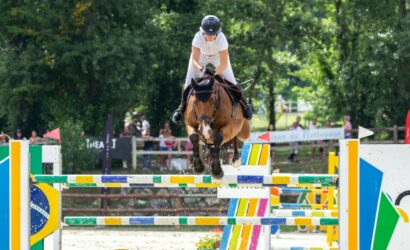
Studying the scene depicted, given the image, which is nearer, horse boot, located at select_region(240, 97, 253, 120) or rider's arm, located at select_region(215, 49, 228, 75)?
rider's arm, located at select_region(215, 49, 228, 75)

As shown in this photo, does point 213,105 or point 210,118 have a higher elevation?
point 213,105

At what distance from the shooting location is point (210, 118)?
8.07 meters

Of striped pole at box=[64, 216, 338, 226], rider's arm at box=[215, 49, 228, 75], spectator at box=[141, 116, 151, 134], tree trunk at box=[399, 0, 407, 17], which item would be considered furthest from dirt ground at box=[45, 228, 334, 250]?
tree trunk at box=[399, 0, 407, 17]

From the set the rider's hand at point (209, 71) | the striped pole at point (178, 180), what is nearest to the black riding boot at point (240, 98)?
the rider's hand at point (209, 71)

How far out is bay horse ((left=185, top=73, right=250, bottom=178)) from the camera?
8047mm

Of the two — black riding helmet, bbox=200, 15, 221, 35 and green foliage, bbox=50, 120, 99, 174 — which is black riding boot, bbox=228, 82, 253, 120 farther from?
green foliage, bbox=50, 120, 99, 174

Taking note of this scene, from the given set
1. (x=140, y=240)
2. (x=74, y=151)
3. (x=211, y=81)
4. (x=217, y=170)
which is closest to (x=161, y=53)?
(x=74, y=151)

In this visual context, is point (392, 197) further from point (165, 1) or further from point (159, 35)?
point (165, 1)

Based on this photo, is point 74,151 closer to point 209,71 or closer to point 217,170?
point 209,71

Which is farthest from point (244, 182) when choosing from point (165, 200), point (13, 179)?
point (165, 200)

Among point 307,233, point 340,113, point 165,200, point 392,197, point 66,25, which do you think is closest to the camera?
point 392,197

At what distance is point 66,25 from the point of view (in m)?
24.5

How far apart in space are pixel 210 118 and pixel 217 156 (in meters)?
0.36

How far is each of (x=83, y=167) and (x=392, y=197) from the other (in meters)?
16.7
